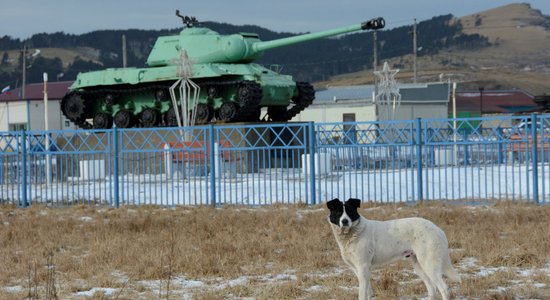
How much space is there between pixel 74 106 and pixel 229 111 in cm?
682

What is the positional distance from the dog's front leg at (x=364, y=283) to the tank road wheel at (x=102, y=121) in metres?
27.1

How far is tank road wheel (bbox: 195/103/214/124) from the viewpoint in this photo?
31.0 meters

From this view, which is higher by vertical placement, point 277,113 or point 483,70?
point 483,70

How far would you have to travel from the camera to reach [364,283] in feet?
24.7

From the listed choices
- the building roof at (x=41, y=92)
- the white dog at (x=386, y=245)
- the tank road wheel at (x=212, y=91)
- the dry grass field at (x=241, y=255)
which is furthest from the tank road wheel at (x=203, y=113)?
the building roof at (x=41, y=92)

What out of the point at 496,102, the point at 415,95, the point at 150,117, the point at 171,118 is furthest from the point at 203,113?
the point at 496,102

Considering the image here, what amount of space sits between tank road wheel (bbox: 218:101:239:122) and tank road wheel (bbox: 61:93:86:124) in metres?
6.00

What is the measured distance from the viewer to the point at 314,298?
8.33 m

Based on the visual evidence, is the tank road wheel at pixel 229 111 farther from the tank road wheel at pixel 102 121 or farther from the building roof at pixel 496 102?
the building roof at pixel 496 102

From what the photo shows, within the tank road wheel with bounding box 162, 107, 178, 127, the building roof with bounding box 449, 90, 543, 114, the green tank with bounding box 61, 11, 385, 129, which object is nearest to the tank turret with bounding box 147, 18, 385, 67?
the green tank with bounding box 61, 11, 385, 129

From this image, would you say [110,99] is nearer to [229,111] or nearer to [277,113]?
[229,111]

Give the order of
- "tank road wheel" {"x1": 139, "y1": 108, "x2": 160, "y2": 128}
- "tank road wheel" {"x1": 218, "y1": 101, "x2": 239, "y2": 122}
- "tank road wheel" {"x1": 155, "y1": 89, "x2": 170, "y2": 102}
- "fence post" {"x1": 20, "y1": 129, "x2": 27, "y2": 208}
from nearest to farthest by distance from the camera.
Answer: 1. "fence post" {"x1": 20, "y1": 129, "x2": 27, "y2": 208}
2. "tank road wheel" {"x1": 218, "y1": 101, "x2": 239, "y2": 122}
3. "tank road wheel" {"x1": 155, "y1": 89, "x2": 170, "y2": 102}
4. "tank road wheel" {"x1": 139, "y1": 108, "x2": 160, "y2": 128}

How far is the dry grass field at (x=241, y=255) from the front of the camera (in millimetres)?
8648

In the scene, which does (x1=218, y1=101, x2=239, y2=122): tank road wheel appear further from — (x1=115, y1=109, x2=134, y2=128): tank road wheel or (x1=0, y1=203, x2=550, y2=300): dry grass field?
(x1=0, y1=203, x2=550, y2=300): dry grass field
